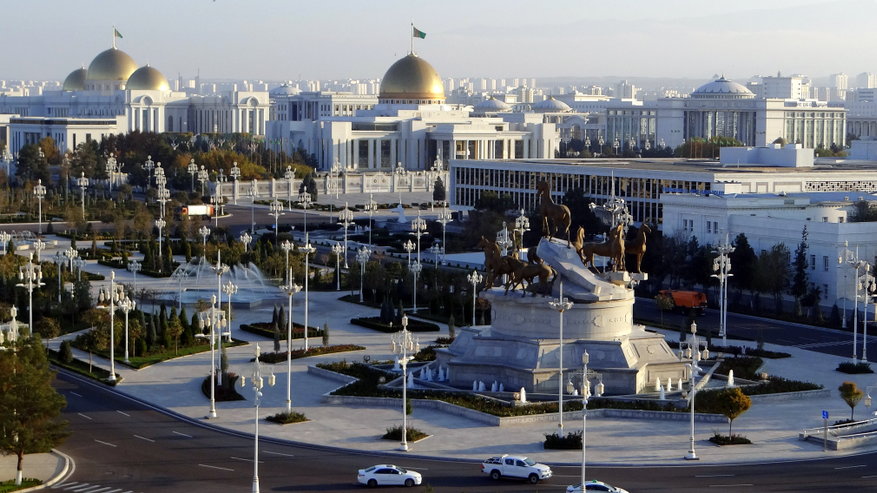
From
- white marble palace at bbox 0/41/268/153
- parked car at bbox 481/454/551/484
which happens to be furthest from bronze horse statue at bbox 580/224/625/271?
white marble palace at bbox 0/41/268/153

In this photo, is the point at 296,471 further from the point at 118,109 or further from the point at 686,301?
the point at 118,109

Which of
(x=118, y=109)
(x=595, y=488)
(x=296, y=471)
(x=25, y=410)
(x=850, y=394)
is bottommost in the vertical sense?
(x=296, y=471)

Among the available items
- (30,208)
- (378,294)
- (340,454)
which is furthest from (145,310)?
(30,208)

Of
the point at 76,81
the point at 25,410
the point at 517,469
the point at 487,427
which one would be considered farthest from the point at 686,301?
the point at 76,81

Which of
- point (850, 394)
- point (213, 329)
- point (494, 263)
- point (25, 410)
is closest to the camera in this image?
point (25, 410)

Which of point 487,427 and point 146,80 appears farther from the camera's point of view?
point 146,80

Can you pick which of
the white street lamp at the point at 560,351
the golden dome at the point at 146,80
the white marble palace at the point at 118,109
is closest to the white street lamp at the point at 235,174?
the white marble palace at the point at 118,109

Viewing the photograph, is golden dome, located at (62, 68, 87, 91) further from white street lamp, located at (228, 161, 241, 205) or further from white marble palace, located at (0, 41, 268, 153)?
white street lamp, located at (228, 161, 241, 205)

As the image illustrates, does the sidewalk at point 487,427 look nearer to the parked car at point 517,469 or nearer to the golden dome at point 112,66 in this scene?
the parked car at point 517,469

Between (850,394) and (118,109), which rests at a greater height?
(118,109)
